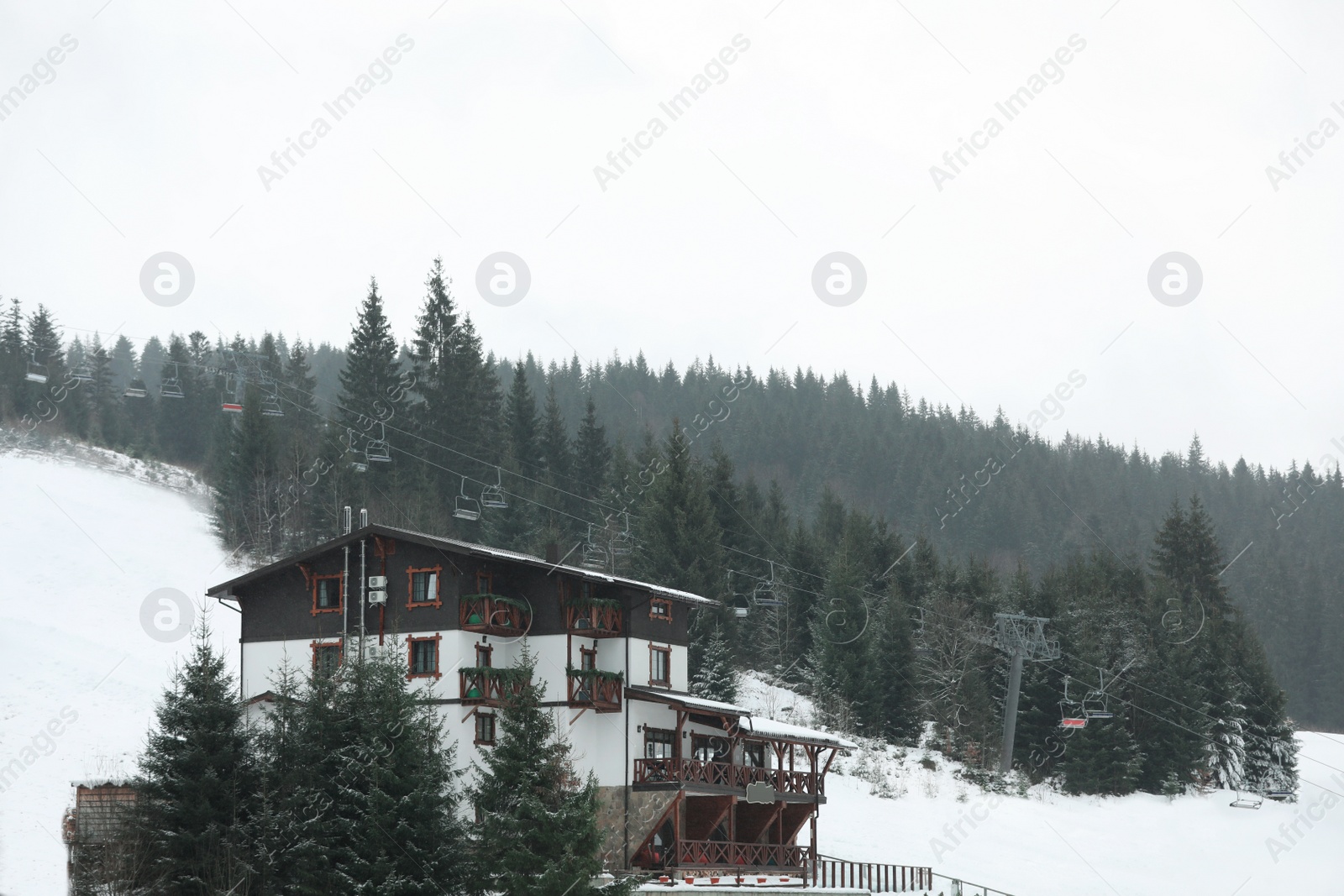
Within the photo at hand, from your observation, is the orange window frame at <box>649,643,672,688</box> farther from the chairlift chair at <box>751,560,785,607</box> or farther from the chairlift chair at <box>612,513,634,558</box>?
the chairlift chair at <box>612,513,634,558</box>

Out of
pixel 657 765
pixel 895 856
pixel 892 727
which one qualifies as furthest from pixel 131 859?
pixel 892 727

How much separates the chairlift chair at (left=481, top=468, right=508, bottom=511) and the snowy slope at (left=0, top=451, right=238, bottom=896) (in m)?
12.6

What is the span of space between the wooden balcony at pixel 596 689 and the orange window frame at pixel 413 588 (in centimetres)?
451

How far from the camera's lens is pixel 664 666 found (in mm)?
43344

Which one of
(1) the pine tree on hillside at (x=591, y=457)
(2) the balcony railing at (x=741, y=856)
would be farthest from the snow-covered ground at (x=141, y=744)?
(1) the pine tree on hillside at (x=591, y=457)

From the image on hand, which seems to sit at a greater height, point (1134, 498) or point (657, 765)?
point (1134, 498)

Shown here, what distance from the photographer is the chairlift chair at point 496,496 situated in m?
58.8

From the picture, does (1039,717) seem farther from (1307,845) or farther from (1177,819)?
(1307,845)

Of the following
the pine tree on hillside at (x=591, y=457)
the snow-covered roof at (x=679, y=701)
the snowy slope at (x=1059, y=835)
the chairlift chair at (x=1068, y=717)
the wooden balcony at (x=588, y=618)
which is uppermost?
the pine tree on hillside at (x=591, y=457)

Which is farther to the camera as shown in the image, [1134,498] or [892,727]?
[1134,498]

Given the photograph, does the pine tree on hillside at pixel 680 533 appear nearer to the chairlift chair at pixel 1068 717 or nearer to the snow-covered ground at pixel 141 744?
the snow-covered ground at pixel 141 744

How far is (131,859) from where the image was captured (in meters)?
25.0

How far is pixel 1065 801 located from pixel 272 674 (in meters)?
39.7

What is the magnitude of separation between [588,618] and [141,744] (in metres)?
15.2
